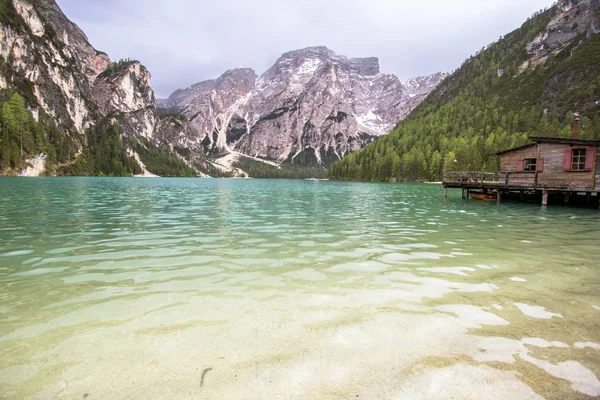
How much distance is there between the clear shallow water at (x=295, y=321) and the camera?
13.7ft

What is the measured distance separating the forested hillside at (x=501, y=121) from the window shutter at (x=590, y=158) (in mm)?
87319

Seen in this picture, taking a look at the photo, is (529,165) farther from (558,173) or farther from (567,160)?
(567,160)

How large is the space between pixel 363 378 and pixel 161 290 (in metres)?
5.45

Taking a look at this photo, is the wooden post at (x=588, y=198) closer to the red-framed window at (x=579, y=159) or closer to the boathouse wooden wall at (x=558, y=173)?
the boathouse wooden wall at (x=558, y=173)

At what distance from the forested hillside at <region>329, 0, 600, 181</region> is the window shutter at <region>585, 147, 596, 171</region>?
286 ft

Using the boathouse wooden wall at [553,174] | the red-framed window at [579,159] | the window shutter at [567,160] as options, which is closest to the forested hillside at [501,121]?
the boathouse wooden wall at [553,174]

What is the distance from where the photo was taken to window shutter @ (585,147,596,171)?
32.6 m

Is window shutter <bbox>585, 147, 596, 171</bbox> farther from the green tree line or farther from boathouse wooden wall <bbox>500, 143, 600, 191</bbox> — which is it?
the green tree line

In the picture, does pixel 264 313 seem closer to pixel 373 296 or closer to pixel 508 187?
pixel 373 296

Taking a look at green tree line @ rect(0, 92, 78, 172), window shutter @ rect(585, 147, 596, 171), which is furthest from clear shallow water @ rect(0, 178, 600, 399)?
green tree line @ rect(0, 92, 78, 172)

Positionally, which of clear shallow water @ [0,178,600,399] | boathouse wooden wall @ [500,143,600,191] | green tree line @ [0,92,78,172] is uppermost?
green tree line @ [0,92,78,172]

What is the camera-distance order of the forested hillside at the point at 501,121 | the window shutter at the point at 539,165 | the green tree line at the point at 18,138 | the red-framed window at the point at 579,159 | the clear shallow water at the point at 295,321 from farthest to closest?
the forested hillside at the point at 501,121
the green tree line at the point at 18,138
the window shutter at the point at 539,165
the red-framed window at the point at 579,159
the clear shallow water at the point at 295,321

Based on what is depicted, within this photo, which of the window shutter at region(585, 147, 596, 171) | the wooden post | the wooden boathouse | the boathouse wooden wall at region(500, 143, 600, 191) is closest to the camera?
the window shutter at region(585, 147, 596, 171)

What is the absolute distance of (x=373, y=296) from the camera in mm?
7500
